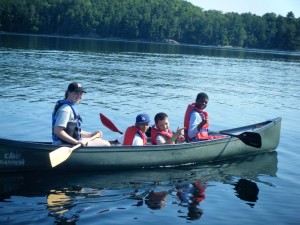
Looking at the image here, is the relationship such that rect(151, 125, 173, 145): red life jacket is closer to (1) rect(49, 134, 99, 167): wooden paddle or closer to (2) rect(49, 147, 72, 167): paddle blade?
(1) rect(49, 134, 99, 167): wooden paddle

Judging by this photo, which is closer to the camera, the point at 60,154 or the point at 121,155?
the point at 60,154

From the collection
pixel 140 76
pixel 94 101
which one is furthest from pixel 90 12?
pixel 94 101

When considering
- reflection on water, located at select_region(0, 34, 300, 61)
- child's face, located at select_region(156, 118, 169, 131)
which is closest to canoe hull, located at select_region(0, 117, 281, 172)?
child's face, located at select_region(156, 118, 169, 131)

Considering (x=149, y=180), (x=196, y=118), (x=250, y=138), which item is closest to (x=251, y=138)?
(x=250, y=138)

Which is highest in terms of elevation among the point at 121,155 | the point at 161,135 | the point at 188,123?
the point at 188,123

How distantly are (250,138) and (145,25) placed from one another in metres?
106

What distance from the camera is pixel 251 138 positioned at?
33.8ft

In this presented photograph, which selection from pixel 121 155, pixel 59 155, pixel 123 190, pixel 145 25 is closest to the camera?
pixel 59 155

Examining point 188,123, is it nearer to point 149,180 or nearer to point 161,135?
point 161,135

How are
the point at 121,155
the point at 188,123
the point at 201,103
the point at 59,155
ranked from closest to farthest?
the point at 59,155 < the point at 121,155 < the point at 201,103 < the point at 188,123

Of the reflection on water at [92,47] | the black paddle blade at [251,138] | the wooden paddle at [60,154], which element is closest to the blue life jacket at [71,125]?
the wooden paddle at [60,154]

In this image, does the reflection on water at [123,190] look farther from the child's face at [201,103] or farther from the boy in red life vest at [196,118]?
the child's face at [201,103]

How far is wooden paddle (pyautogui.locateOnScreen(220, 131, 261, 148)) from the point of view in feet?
33.7

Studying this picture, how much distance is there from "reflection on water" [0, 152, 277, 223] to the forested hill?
9855 cm
